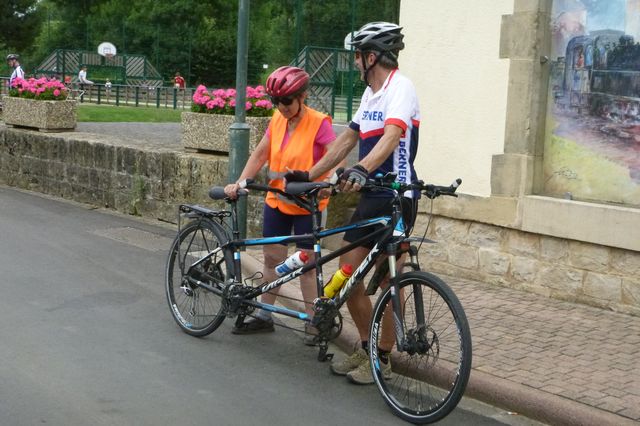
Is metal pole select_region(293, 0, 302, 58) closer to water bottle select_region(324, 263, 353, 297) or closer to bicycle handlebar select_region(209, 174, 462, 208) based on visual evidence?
bicycle handlebar select_region(209, 174, 462, 208)

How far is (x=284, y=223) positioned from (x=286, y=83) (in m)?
0.93

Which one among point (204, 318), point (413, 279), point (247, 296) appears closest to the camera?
point (413, 279)

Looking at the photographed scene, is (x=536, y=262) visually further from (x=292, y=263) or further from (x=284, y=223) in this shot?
(x=292, y=263)

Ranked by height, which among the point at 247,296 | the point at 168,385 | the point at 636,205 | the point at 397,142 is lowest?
the point at 168,385

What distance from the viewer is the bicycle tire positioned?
6.34m

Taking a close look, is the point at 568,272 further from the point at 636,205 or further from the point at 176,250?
the point at 176,250

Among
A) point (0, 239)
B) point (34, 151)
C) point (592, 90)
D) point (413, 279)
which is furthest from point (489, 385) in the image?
point (34, 151)

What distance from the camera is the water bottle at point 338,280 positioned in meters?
5.49

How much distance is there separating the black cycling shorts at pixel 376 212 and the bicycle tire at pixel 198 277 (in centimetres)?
108

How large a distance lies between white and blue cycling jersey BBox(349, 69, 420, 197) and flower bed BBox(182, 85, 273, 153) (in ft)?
16.5

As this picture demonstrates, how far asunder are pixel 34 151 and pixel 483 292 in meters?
7.92

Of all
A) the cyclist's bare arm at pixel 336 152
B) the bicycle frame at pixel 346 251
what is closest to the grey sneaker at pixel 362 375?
the bicycle frame at pixel 346 251

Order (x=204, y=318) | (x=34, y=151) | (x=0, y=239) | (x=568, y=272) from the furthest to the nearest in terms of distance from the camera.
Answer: (x=34, y=151) < (x=0, y=239) < (x=568, y=272) < (x=204, y=318)

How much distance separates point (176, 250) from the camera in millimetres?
6770
